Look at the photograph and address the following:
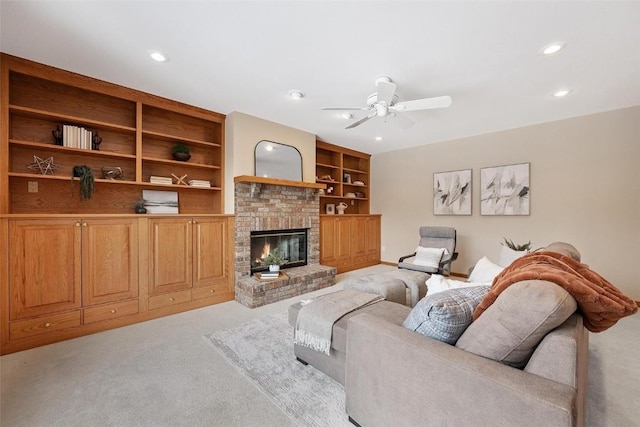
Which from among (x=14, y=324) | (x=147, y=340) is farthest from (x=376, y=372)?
(x=14, y=324)

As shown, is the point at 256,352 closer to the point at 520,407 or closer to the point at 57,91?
the point at 520,407

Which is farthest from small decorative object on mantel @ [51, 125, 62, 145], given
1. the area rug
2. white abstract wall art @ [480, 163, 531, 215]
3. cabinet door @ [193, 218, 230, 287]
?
white abstract wall art @ [480, 163, 531, 215]

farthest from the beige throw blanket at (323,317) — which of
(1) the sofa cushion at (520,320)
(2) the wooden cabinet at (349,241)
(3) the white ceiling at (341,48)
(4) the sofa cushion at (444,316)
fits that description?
(2) the wooden cabinet at (349,241)

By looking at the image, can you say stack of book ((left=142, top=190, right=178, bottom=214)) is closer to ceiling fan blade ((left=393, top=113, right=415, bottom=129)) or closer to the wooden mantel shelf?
the wooden mantel shelf

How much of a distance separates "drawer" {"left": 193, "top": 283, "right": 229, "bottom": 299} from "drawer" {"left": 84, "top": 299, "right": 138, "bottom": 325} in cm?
65

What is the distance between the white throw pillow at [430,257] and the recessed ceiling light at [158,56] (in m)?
4.10

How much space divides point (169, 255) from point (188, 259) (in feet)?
0.74

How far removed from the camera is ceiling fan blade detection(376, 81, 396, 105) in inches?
96.7

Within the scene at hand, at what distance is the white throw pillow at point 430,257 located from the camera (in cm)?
415

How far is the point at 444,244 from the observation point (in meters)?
4.45

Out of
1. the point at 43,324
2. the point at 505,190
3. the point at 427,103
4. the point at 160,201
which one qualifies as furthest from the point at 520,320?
the point at 505,190

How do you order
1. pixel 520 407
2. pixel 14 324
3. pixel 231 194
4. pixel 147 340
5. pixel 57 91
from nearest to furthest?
pixel 520 407 → pixel 14 324 → pixel 147 340 → pixel 57 91 → pixel 231 194

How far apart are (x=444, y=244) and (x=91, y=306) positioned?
4.69m

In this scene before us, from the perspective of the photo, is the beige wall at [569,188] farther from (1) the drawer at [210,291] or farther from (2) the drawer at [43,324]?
(2) the drawer at [43,324]
